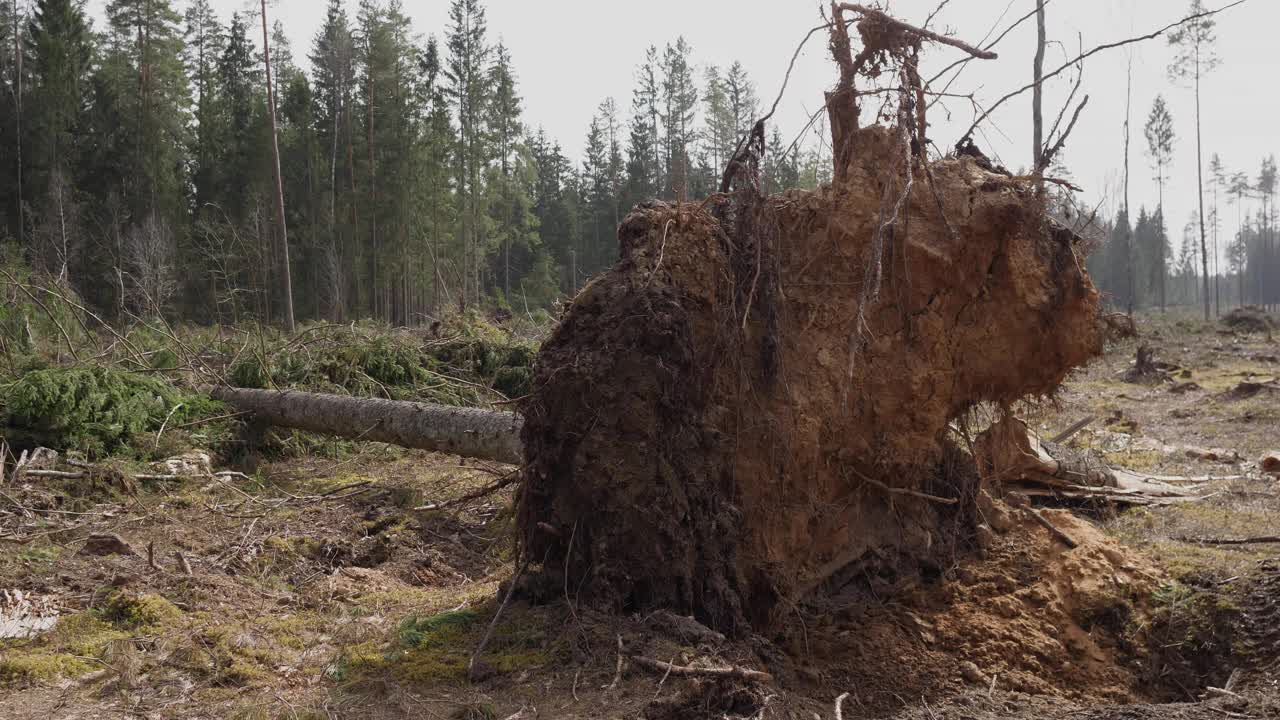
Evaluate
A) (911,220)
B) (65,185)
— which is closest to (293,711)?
(911,220)

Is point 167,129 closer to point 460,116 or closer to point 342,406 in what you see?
point 460,116

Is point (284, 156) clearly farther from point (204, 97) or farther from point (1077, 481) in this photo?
point (1077, 481)

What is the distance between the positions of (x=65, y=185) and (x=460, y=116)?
50.3 feet

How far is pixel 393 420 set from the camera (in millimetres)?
9031

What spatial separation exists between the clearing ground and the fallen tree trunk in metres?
1.12

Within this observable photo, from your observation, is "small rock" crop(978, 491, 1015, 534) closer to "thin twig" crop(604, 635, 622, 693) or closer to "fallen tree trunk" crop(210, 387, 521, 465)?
"thin twig" crop(604, 635, 622, 693)

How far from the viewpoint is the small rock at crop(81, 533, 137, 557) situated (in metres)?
5.94

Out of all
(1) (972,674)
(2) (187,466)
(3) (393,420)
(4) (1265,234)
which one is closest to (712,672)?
(1) (972,674)

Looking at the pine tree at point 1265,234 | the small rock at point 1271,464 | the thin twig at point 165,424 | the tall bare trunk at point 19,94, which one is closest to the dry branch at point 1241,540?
the small rock at point 1271,464

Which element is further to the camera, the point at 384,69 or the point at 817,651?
the point at 384,69

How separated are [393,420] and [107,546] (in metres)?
3.32

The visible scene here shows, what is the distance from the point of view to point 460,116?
38.3 meters

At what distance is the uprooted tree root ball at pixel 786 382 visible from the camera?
438 centimetres

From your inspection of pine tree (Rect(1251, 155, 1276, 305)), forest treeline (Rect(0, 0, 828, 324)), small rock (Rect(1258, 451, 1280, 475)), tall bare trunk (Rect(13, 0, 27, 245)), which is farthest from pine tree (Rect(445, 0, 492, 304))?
pine tree (Rect(1251, 155, 1276, 305))
